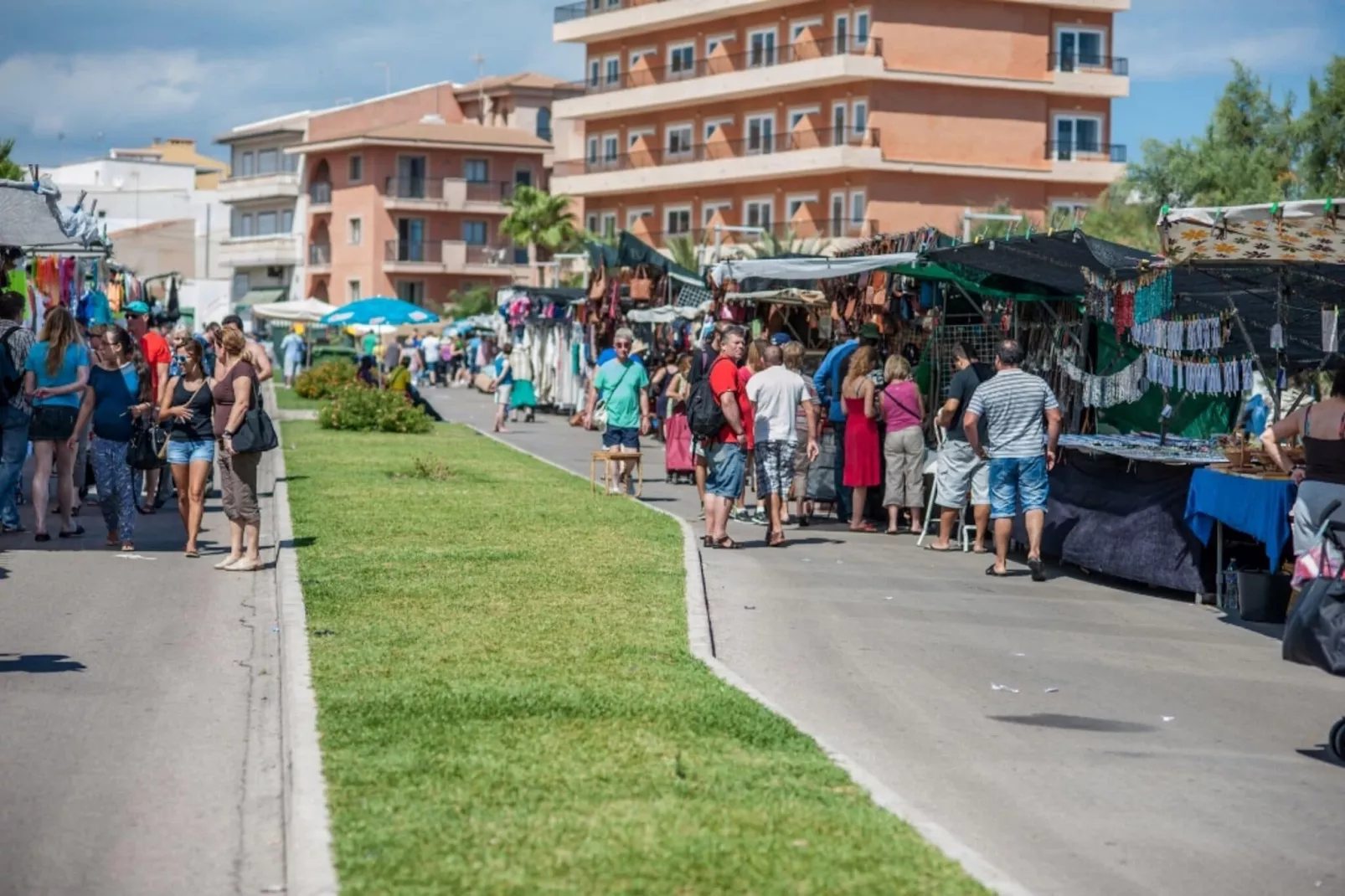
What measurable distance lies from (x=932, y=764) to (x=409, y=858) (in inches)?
119

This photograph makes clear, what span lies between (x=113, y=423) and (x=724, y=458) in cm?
533

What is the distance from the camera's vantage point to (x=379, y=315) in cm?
4750

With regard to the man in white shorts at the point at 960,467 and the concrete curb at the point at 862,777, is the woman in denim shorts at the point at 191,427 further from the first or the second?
the man in white shorts at the point at 960,467

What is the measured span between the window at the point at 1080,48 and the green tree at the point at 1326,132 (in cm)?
2063

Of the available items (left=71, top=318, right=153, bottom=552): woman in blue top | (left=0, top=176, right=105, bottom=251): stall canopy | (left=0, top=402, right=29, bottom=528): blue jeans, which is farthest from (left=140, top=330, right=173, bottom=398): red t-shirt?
(left=0, top=402, right=29, bottom=528): blue jeans

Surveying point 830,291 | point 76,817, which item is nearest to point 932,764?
point 76,817

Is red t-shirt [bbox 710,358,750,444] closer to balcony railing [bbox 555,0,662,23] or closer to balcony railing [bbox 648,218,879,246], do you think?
balcony railing [bbox 648,218,879,246]

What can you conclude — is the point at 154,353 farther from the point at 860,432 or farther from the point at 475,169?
the point at 475,169

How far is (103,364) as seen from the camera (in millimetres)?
16781

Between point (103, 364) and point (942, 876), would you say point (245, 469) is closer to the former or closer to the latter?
point (103, 364)

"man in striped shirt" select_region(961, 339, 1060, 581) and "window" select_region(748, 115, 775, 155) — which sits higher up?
"window" select_region(748, 115, 775, 155)

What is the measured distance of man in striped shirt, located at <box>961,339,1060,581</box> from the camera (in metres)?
15.7

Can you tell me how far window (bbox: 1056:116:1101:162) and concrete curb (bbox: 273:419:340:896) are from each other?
5884 centimetres

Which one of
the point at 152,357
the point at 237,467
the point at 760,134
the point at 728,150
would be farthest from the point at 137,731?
the point at 728,150
